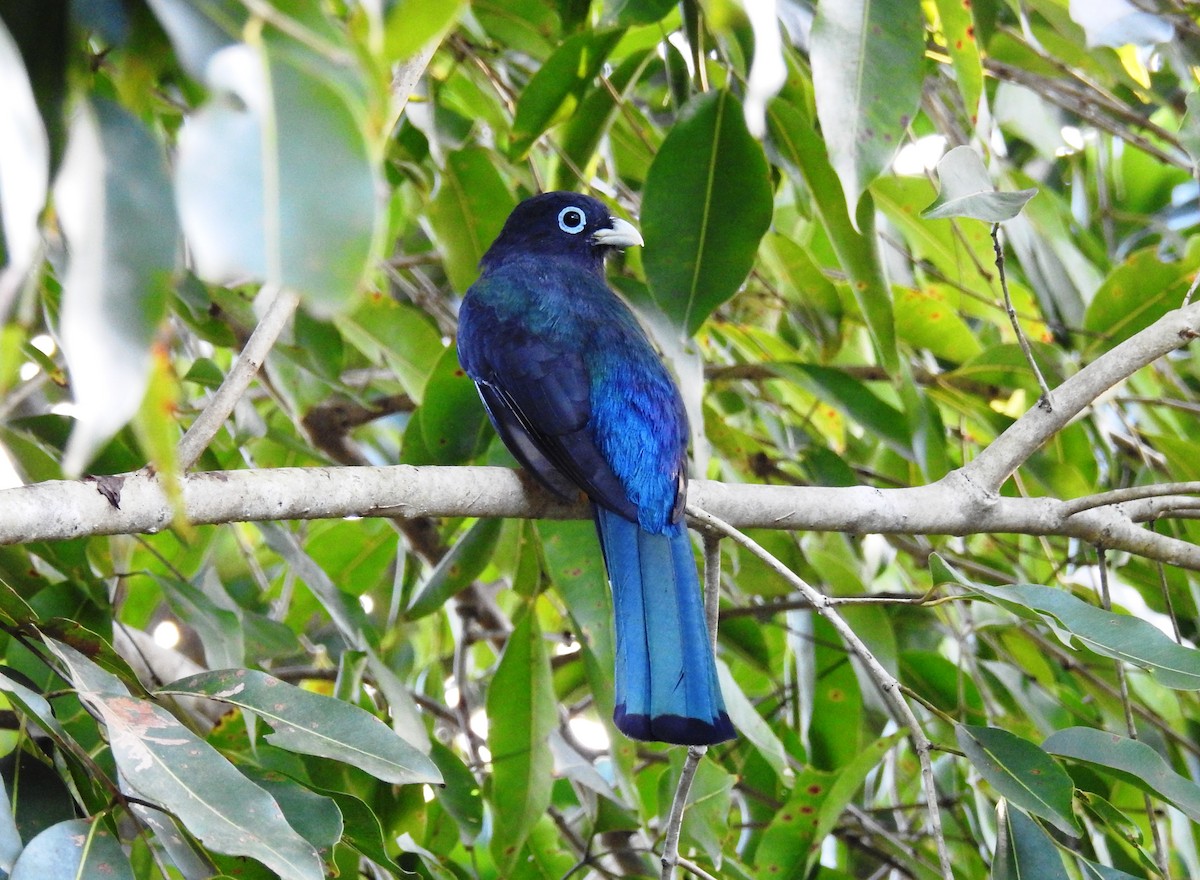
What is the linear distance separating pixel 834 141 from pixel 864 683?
2048 millimetres

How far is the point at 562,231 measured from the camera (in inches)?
173

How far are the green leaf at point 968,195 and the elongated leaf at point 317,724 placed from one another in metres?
1.39

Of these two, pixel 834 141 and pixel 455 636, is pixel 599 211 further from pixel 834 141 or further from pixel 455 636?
pixel 834 141

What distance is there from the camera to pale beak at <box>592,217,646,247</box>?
4.27 meters

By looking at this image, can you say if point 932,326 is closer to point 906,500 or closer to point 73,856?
point 906,500

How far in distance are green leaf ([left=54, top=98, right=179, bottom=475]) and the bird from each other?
6.38 ft

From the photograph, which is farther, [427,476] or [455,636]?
[455,636]

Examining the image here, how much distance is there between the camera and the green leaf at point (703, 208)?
3.16 m

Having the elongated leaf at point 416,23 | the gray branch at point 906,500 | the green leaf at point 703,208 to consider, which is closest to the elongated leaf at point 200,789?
the gray branch at point 906,500

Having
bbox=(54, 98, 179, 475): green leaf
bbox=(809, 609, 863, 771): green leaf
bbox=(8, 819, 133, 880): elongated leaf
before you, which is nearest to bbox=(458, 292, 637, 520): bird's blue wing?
bbox=(809, 609, 863, 771): green leaf

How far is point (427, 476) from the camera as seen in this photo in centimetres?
253

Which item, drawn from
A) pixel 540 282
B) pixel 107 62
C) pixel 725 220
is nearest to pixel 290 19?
pixel 107 62

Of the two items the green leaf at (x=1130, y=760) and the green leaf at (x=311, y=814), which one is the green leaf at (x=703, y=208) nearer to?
the green leaf at (x=1130, y=760)

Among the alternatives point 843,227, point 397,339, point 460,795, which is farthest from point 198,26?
point 397,339
